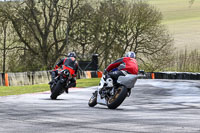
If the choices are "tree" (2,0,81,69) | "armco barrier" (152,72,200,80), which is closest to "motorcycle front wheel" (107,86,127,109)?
"armco barrier" (152,72,200,80)

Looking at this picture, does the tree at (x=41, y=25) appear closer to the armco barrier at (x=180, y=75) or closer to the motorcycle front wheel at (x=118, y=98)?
the armco barrier at (x=180, y=75)

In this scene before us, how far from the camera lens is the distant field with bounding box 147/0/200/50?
77912 millimetres

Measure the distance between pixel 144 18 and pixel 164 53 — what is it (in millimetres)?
4302

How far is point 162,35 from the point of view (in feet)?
170

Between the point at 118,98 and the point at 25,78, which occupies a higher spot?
the point at 25,78

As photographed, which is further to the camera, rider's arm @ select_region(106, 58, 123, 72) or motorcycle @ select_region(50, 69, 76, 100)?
motorcycle @ select_region(50, 69, 76, 100)

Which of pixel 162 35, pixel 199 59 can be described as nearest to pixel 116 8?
pixel 162 35

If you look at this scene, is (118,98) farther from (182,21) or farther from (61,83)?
(182,21)

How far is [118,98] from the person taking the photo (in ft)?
38.0

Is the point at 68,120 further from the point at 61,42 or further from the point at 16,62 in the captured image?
the point at 61,42

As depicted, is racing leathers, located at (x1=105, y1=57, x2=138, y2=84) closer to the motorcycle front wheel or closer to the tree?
the motorcycle front wheel

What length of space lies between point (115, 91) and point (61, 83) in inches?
161

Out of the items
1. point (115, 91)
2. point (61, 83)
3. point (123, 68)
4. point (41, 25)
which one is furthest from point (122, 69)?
point (41, 25)

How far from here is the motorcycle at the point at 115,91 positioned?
11.6 metres
